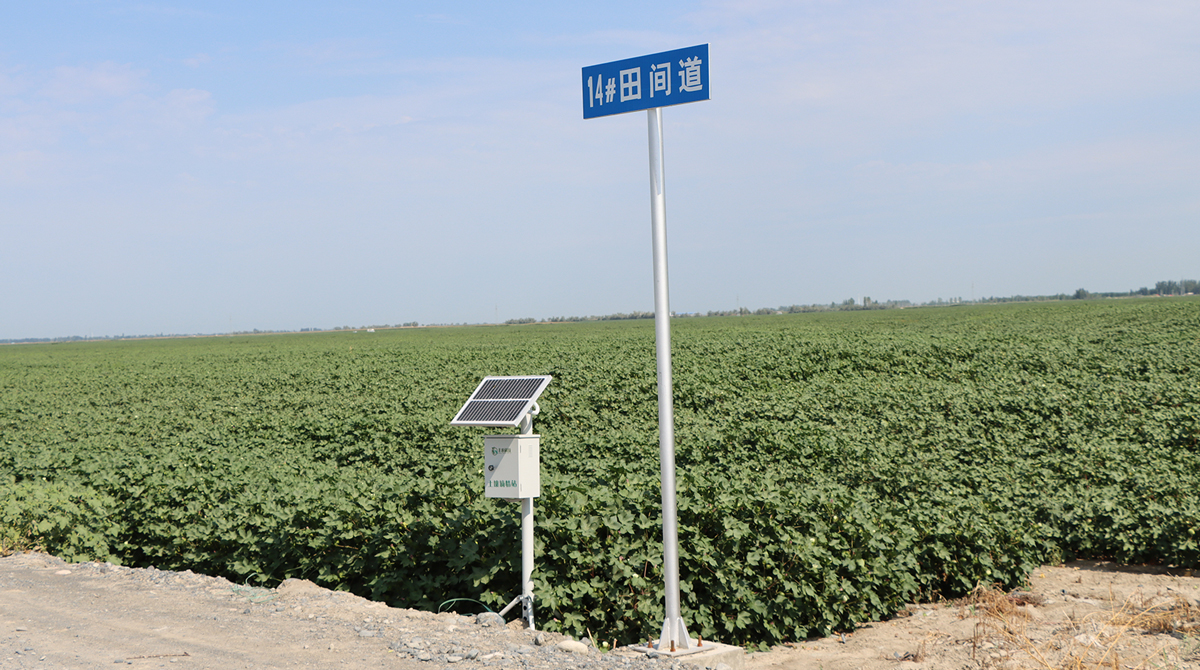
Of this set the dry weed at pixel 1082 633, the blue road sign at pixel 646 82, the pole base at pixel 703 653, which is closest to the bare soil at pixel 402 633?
the dry weed at pixel 1082 633

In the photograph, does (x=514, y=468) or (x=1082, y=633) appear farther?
(x=514, y=468)

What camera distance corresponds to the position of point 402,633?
555 cm

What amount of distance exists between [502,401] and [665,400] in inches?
57.6

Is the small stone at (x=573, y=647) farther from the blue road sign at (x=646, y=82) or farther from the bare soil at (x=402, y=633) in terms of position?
the blue road sign at (x=646, y=82)

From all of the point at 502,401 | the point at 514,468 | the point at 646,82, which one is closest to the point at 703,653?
the point at 514,468

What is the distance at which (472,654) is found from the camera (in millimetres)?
5078

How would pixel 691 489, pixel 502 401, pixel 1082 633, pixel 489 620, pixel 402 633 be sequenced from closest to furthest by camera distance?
pixel 402 633 < pixel 1082 633 < pixel 489 620 < pixel 502 401 < pixel 691 489

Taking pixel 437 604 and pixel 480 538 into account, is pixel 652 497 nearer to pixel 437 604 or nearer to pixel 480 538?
pixel 480 538

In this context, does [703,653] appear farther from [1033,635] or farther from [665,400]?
Result: [1033,635]

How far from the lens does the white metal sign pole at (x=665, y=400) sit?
5.20 meters

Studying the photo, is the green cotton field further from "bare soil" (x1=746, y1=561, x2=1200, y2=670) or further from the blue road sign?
the blue road sign

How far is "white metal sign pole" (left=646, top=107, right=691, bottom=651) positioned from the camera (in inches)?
205

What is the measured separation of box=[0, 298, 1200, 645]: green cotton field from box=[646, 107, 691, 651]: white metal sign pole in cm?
61

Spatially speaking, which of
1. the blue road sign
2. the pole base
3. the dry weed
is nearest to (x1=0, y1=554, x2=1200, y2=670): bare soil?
the dry weed
